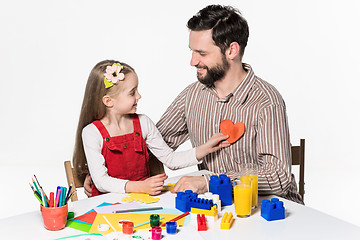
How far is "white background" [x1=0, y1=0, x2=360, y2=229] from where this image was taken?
590 cm

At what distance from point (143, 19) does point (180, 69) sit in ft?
2.43

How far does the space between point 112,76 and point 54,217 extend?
2.95 feet

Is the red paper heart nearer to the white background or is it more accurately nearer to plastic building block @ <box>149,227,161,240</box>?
plastic building block @ <box>149,227,161,240</box>

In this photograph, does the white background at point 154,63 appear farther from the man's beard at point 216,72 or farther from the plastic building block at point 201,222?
the plastic building block at point 201,222

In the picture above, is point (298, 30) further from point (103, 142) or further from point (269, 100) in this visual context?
point (103, 142)

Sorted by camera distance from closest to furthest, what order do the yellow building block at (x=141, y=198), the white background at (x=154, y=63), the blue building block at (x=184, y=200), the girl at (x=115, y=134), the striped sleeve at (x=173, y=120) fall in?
the blue building block at (x=184, y=200), the yellow building block at (x=141, y=198), the girl at (x=115, y=134), the striped sleeve at (x=173, y=120), the white background at (x=154, y=63)

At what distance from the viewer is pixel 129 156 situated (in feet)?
8.44

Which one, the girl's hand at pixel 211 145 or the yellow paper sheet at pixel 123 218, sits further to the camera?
the girl's hand at pixel 211 145

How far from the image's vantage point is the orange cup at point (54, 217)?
1828mm

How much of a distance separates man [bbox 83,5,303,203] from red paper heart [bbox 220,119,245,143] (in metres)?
0.02

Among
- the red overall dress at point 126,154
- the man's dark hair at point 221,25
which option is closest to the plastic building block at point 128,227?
the red overall dress at point 126,154

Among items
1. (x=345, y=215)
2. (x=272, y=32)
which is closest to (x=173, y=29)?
(x=272, y=32)

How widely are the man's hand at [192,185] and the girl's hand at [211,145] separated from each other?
0.39 meters

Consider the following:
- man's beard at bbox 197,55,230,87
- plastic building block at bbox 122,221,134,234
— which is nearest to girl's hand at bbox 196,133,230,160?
man's beard at bbox 197,55,230,87
